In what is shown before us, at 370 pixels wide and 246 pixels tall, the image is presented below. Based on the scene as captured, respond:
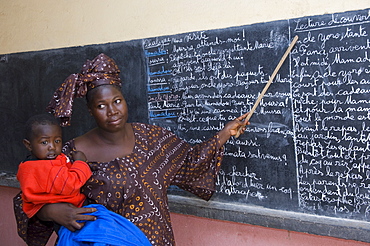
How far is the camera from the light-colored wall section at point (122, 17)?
213cm

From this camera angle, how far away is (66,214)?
1771 mm

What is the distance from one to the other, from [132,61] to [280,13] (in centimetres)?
115

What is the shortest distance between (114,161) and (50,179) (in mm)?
332

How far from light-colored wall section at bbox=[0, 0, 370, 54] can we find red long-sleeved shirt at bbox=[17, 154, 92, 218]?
124cm

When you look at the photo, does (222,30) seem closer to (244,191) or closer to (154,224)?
(244,191)

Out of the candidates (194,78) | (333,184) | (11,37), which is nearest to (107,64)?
(194,78)

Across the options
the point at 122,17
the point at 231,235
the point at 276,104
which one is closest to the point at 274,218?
the point at 231,235

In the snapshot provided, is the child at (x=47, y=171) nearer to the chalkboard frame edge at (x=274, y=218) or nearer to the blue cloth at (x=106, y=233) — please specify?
the blue cloth at (x=106, y=233)

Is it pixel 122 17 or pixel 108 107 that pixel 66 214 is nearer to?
pixel 108 107

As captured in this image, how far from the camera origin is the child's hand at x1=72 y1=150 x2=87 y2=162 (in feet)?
6.16

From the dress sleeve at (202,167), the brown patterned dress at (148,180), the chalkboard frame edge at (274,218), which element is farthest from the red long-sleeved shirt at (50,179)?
the chalkboard frame edge at (274,218)

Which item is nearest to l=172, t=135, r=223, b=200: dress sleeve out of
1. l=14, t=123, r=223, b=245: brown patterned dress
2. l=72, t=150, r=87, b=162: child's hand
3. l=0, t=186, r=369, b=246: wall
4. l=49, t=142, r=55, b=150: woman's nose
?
l=14, t=123, r=223, b=245: brown patterned dress

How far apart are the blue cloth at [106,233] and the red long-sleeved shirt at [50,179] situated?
0.54 feet

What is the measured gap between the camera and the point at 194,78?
2.46 metres
